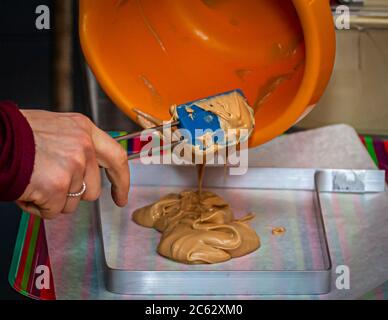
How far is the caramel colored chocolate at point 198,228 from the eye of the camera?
127cm

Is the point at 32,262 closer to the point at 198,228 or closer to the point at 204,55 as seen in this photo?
the point at 198,228

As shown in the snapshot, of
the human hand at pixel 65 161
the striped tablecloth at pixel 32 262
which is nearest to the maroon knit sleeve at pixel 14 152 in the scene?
the human hand at pixel 65 161

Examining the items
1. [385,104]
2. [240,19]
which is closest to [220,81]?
[240,19]

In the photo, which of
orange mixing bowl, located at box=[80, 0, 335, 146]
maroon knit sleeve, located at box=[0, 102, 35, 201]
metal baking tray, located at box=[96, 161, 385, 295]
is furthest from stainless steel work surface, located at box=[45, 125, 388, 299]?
maroon knit sleeve, located at box=[0, 102, 35, 201]

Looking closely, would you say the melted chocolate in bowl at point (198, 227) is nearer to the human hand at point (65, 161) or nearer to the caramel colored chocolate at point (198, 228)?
the caramel colored chocolate at point (198, 228)

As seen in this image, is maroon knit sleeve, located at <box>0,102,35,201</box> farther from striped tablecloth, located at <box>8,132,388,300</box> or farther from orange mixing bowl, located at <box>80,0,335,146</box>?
orange mixing bowl, located at <box>80,0,335,146</box>

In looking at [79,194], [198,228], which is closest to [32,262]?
[198,228]

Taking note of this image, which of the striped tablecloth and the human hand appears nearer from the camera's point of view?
the human hand

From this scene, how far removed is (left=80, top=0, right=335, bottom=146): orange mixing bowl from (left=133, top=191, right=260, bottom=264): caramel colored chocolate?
122 millimetres

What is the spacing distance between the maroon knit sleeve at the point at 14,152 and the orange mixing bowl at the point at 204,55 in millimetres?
443

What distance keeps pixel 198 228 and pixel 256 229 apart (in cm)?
10

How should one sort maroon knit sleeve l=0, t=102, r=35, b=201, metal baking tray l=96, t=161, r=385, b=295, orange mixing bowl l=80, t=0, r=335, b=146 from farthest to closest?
orange mixing bowl l=80, t=0, r=335, b=146, metal baking tray l=96, t=161, r=385, b=295, maroon knit sleeve l=0, t=102, r=35, b=201

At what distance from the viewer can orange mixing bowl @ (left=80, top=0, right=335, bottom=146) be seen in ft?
4.33
